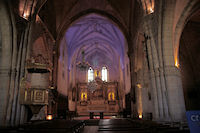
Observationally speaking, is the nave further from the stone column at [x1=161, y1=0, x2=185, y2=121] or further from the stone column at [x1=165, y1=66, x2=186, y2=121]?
the stone column at [x1=161, y1=0, x2=185, y2=121]

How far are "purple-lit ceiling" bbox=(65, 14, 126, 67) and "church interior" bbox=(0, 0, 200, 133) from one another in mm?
150

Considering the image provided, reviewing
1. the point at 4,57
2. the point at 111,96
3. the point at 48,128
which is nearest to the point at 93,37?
the point at 111,96

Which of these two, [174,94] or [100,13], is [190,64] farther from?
[100,13]

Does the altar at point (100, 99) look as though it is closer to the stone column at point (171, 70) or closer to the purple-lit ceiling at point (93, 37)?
the purple-lit ceiling at point (93, 37)

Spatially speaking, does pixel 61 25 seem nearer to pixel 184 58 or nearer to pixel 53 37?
pixel 53 37

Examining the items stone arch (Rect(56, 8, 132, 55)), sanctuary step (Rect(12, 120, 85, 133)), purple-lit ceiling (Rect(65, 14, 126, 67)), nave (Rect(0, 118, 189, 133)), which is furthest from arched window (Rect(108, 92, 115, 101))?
sanctuary step (Rect(12, 120, 85, 133))

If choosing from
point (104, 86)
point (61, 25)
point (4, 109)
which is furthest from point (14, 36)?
point (104, 86)

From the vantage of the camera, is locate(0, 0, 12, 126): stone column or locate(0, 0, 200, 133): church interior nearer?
locate(0, 0, 200, 133): church interior

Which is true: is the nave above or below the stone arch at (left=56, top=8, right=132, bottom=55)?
below

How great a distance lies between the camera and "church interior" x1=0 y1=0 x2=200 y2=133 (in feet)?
26.9

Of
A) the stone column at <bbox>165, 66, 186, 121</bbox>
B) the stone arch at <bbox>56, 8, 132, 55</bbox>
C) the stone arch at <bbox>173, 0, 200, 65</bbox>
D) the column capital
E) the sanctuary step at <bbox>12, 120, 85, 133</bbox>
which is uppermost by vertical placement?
the stone arch at <bbox>56, 8, 132, 55</bbox>

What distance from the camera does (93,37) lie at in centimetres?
2525

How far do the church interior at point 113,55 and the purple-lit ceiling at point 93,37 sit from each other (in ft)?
0.49

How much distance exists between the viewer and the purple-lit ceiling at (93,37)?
21500 mm
